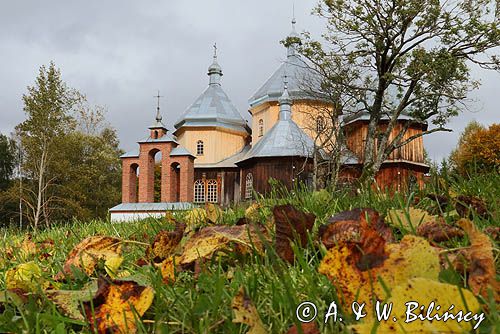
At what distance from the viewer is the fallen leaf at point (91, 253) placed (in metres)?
1.84

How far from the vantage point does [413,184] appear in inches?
124

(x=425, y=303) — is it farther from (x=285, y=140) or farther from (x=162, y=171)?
(x=162, y=171)

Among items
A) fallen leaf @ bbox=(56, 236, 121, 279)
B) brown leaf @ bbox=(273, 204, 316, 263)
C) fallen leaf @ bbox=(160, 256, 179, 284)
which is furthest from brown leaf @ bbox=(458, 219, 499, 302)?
fallen leaf @ bbox=(56, 236, 121, 279)

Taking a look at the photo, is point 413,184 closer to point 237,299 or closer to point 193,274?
point 193,274

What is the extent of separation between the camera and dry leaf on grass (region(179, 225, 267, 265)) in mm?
1563

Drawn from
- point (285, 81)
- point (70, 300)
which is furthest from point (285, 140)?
point (70, 300)

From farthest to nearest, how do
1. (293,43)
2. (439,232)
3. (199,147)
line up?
1. (199,147)
2. (293,43)
3. (439,232)

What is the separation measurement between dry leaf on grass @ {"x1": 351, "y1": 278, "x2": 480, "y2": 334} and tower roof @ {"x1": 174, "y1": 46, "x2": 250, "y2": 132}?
3869cm

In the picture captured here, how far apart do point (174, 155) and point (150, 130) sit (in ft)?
9.70

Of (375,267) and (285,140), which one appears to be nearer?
(375,267)

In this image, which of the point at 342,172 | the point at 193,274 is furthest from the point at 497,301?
the point at 342,172

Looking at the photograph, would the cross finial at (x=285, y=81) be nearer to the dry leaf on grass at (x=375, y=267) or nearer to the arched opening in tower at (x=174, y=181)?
the arched opening in tower at (x=174, y=181)

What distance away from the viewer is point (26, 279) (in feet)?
5.87

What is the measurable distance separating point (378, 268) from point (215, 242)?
2.34ft
